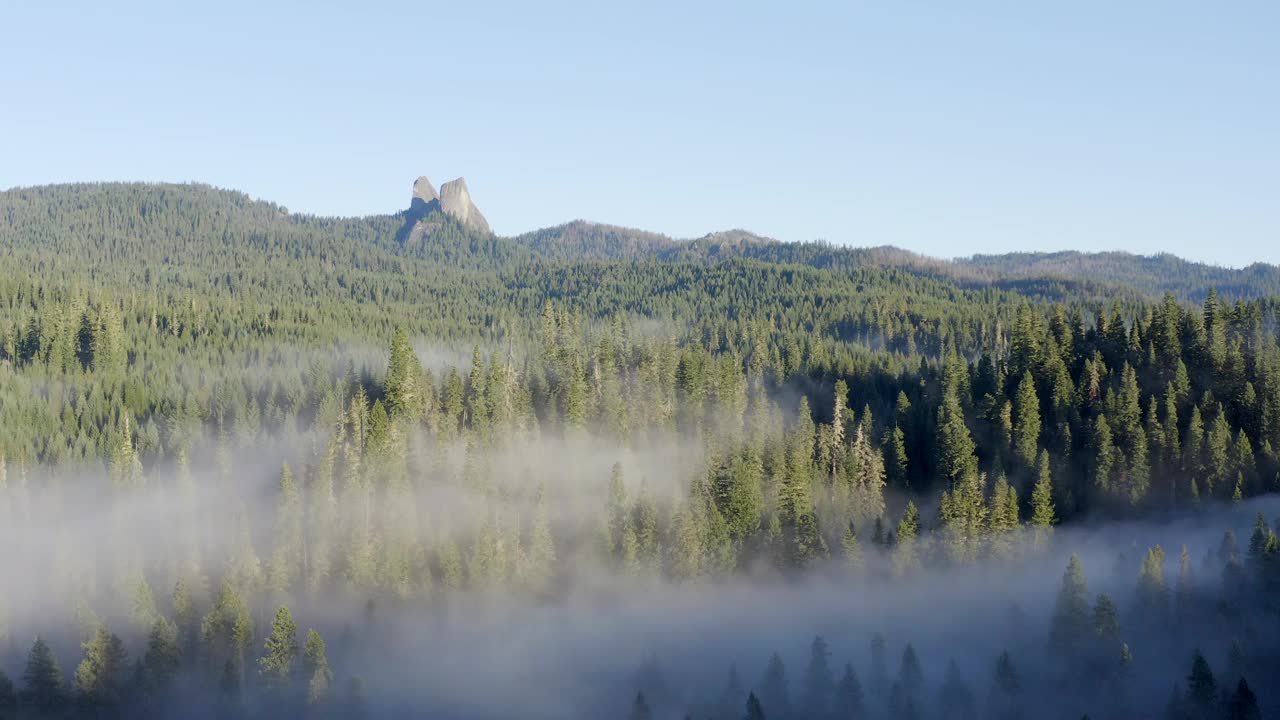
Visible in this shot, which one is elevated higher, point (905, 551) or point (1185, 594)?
point (905, 551)

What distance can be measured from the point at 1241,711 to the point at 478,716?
5378 centimetres

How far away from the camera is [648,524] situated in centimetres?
10762

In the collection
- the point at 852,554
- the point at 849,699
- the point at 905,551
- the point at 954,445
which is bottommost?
the point at 849,699

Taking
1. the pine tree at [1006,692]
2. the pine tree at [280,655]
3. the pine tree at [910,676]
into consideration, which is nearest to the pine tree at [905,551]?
the pine tree at [910,676]

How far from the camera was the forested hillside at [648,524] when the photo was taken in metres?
89.2

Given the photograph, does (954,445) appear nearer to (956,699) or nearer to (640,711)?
(956,699)

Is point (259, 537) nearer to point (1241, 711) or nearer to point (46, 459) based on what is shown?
point (46, 459)

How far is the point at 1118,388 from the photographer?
122 m

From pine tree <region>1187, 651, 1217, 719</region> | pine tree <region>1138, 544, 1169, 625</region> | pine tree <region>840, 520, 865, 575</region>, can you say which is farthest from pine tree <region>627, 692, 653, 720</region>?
pine tree <region>1138, 544, 1169, 625</region>

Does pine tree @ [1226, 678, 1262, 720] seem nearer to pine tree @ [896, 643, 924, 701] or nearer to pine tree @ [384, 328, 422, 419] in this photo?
pine tree @ [896, 643, 924, 701]

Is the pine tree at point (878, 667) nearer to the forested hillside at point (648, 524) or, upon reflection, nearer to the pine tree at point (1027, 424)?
the forested hillside at point (648, 524)

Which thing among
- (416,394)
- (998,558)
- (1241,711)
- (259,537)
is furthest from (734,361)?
(1241,711)

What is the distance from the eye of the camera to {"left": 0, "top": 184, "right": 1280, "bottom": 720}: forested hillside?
8925 centimetres

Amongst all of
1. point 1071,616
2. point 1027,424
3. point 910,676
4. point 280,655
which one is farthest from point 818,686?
point 1027,424
